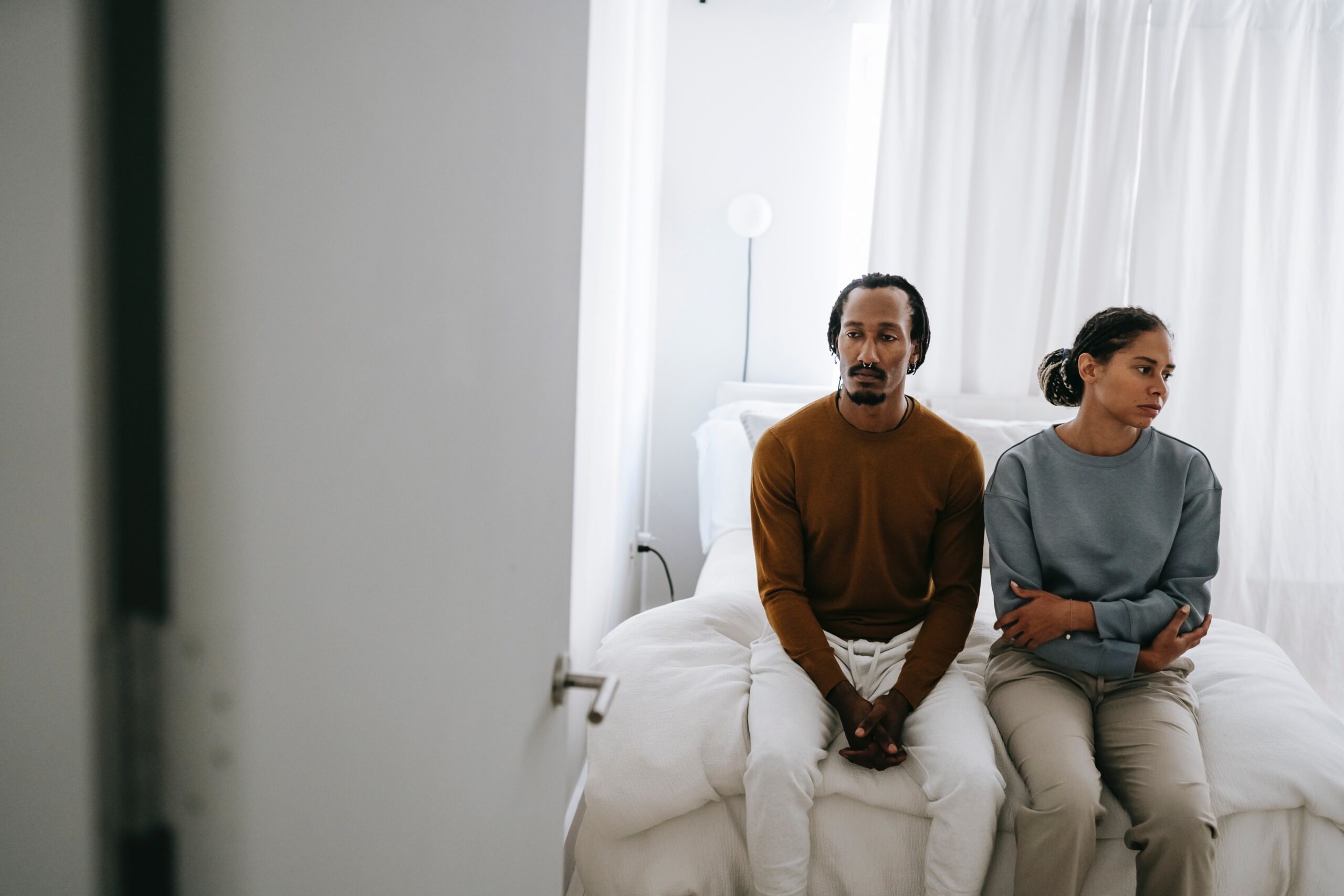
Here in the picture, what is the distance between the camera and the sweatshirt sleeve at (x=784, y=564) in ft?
4.74

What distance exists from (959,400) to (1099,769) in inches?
65.2

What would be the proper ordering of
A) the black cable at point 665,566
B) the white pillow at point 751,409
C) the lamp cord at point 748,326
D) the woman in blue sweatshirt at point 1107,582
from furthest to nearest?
A: the lamp cord at point 748,326 → the black cable at point 665,566 → the white pillow at point 751,409 → the woman in blue sweatshirt at point 1107,582

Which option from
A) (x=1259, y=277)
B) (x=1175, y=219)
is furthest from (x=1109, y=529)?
(x=1259, y=277)

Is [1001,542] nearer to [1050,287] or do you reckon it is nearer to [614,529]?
[614,529]

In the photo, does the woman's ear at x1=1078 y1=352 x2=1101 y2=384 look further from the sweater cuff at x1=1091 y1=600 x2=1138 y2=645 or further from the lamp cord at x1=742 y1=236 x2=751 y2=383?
the lamp cord at x1=742 y1=236 x2=751 y2=383

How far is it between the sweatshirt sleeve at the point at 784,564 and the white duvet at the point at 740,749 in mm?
117

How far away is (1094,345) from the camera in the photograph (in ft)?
5.11

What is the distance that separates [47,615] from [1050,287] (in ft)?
10.3

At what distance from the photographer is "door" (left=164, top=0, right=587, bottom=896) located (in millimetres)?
309

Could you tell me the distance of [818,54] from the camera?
9.54 ft

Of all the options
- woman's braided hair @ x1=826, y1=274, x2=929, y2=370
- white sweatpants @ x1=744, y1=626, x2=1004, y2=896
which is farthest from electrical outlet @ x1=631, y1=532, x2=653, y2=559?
white sweatpants @ x1=744, y1=626, x2=1004, y2=896

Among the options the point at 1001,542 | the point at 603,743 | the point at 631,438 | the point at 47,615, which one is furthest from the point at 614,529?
the point at 47,615

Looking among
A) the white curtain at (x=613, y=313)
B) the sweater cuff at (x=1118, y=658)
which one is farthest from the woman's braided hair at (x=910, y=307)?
the sweater cuff at (x=1118, y=658)

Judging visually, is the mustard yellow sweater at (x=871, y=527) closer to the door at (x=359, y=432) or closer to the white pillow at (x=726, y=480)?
the white pillow at (x=726, y=480)
